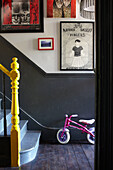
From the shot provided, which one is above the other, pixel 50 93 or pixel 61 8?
pixel 61 8

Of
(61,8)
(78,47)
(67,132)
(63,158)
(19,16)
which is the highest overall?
(61,8)

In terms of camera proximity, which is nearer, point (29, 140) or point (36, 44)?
point (29, 140)

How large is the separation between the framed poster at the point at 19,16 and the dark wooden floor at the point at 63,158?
2118 millimetres

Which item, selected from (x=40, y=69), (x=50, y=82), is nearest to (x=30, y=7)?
(x=40, y=69)

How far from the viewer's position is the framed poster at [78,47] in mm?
3490

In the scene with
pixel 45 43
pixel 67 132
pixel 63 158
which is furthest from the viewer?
pixel 45 43

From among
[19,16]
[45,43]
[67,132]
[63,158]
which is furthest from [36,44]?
[63,158]

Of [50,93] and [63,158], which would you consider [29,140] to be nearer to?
[63,158]

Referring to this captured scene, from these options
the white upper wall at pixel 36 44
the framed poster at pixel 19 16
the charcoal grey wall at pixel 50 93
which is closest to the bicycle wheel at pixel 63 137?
the charcoal grey wall at pixel 50 93

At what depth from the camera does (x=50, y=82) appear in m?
3.53

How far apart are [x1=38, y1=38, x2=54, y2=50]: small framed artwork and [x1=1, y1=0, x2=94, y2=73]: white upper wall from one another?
0.06 metres

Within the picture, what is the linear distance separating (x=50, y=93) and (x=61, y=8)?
1583 mm

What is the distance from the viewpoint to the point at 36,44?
3.49 m
